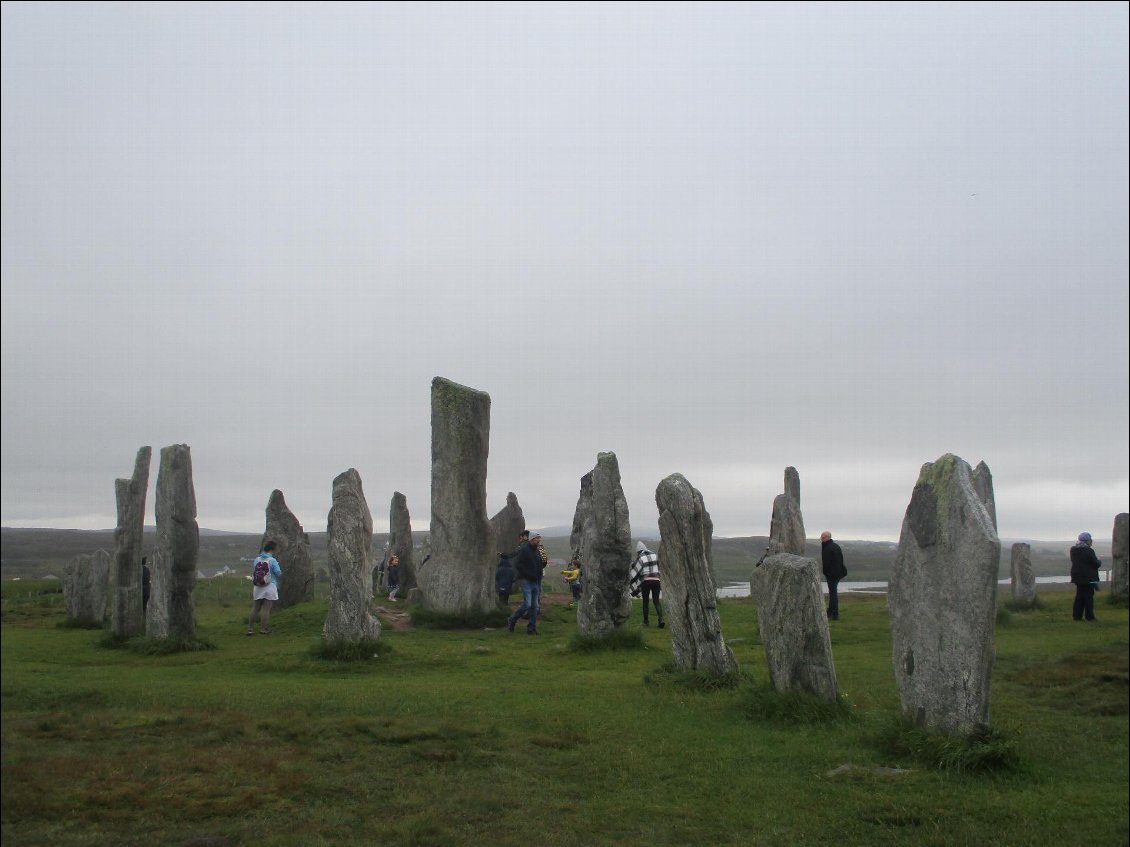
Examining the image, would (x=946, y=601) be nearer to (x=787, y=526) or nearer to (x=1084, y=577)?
(x=1084, y=577)

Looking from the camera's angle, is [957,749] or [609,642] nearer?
[957,749]

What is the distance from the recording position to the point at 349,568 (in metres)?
15.7

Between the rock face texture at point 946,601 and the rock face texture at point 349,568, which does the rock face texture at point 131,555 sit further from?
the rock face texture at point 946,601

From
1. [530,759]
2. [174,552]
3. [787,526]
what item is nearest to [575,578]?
[787,526]

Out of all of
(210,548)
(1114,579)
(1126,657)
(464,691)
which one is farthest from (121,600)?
(1114,579)

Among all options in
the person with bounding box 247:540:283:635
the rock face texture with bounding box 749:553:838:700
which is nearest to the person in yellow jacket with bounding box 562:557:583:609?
the person with bounding box 247:540:283:635

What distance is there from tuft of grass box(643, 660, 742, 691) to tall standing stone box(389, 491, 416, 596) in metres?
15.4

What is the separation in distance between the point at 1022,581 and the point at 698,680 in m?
15.3

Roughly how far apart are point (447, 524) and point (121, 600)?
6.92 meters

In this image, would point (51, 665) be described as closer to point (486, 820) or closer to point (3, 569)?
point (3, 569)

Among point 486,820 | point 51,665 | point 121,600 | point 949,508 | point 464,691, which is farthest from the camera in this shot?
point 121,600

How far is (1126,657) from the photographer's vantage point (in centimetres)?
1440

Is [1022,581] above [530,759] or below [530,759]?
above

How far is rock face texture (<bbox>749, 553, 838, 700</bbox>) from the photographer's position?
1058cm
